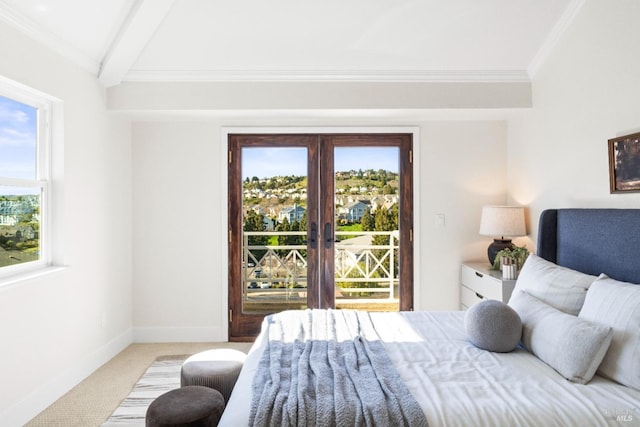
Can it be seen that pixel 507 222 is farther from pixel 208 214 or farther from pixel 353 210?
pixel 208 214

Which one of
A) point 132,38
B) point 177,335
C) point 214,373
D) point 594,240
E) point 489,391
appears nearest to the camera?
point 489,391

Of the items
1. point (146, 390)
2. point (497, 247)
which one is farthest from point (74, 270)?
point (497, 247)

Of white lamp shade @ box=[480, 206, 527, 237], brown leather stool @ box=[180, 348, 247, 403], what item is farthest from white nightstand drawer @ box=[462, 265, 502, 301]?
brown leather stool @ box=[180, 348, 247, 403]

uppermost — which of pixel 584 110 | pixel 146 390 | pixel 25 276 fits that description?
pixel 584 110

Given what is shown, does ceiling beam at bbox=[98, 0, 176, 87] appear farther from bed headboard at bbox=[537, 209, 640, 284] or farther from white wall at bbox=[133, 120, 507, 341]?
bed headboard at bbox=[537, 209, 640, 284]

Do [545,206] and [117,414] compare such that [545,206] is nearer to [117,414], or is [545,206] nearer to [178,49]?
[178,49]

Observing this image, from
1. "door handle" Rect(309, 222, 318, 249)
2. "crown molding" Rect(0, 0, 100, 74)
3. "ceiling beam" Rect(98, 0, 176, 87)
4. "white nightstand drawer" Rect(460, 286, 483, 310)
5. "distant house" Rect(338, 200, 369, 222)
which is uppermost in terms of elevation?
"ceiling beam" Rect(98, 0, 176, 87)

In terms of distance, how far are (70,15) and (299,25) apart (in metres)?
1.52

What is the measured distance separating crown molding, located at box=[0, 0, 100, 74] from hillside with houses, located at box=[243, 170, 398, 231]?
1655 millimetres

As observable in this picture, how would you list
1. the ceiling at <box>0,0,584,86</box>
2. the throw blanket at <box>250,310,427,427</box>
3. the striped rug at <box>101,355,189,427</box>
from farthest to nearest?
the ceiling at <box>0,0,584,86</box> → the striped rug at <box>101,355,189,427</box> → the throw blanket at <box>250,310,427,427</box>

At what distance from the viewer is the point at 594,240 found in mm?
2658

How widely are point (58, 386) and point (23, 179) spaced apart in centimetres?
142

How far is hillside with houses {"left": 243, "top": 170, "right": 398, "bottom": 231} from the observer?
4289mm

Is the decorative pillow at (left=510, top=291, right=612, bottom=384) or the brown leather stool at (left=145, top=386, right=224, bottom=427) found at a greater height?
the decorative pillow at (left=510, top=291, right=612, bottom=384)
